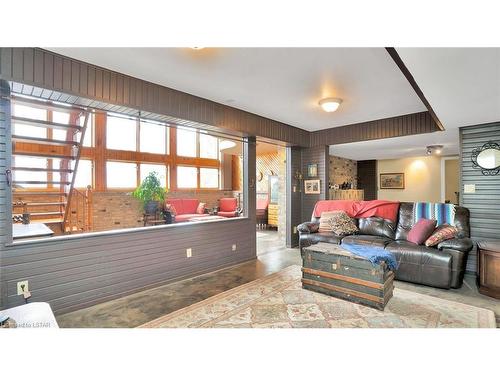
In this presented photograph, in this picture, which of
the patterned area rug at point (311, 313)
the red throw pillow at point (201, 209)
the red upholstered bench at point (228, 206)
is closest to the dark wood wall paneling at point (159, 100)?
the patterned area rug at point (311, 313)

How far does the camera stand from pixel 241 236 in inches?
169

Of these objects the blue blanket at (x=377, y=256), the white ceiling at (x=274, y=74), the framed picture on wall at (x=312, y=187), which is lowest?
the blue blanket at (x=377, y=256)

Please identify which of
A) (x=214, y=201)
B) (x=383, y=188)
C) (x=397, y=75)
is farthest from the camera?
(x=214, y=201)

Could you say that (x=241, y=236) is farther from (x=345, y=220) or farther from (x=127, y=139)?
(x=127, y=139)

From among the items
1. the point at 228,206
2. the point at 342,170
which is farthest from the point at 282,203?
the point at 228,206

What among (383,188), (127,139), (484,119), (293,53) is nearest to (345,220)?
(484,119)

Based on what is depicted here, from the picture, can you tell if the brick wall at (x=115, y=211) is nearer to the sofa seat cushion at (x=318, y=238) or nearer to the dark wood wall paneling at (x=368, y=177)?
the sofa seat cushion at (x=318, y=238)

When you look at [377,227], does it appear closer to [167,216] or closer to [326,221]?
[326,221]

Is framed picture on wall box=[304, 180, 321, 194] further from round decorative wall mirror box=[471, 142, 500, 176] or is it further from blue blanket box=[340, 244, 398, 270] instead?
blue blanket box=[340, 244, 398, 270]

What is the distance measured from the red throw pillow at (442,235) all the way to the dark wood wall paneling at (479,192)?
604 mm

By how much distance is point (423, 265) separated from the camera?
124 inches

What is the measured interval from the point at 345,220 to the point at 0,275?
435cm

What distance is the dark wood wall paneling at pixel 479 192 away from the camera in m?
3.50

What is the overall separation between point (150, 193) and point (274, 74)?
5.34m
